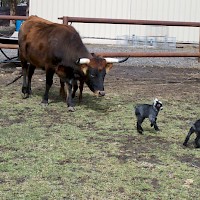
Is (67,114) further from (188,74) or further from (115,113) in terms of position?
(188,74)

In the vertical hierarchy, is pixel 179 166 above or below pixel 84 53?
below

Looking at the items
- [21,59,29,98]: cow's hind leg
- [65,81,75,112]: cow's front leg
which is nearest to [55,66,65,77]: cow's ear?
[65,81,75,112]: cow's front leg

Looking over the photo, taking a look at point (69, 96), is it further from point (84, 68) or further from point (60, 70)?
point (84, 68)

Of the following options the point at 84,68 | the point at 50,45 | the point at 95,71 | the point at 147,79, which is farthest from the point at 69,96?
the point at 147,79

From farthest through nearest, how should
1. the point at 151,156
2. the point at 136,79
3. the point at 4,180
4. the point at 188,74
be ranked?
the point at 188,74, the point at 136,79, the point at 151,156, the point at 4,180

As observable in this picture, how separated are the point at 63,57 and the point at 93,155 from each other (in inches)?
104

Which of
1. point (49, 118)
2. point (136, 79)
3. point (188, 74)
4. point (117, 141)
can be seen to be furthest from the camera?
point (188, 74)

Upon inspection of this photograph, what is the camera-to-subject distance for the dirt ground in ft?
29.0

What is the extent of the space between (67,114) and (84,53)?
102 centimetres

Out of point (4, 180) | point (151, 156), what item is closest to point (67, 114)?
point (151, 156)

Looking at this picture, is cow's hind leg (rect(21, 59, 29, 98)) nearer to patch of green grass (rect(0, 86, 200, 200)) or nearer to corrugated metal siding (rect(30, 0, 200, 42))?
patch of green grass (rect(0, 86, 200, 200))

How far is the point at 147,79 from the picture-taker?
10.3m

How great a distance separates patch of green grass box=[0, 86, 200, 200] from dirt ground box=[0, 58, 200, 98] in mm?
1602

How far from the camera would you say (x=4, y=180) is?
13.6 ft
